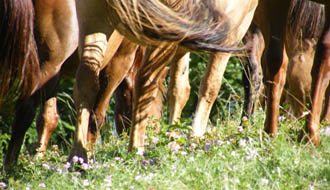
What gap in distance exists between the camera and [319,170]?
3992 mm

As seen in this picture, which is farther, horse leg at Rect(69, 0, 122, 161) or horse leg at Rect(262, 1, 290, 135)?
horse leg at Rect(262, 1, 290, 135)

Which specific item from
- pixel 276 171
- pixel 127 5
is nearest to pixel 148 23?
pixel 127 5

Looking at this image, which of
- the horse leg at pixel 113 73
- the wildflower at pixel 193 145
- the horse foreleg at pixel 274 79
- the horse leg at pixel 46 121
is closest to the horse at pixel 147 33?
the wildflower at pixel 193 145

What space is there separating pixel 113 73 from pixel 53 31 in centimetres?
92

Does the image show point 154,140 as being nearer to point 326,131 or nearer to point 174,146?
point 174,146

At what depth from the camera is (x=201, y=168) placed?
4223 mm

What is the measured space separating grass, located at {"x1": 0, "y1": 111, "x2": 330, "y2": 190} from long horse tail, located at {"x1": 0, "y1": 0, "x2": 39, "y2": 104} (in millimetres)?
651

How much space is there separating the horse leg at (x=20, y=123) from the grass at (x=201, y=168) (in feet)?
0.93

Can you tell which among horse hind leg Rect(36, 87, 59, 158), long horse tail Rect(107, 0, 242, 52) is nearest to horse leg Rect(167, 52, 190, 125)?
horse hind leg Rect(36, 87, 59, 158)

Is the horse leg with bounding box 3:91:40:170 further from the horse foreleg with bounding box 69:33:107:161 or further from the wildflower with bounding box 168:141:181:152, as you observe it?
the wildflower with bounding box 168:141:181:152

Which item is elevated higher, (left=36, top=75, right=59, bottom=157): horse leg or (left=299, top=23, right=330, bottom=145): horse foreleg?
(left=299, top=23, right=330, bottom=145): horse foreleg

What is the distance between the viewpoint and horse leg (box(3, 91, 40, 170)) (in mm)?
5328

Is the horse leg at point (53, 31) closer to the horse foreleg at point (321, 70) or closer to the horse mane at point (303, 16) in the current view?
the horse foreleg at point (321, 70)

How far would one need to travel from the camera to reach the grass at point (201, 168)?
392 cm
